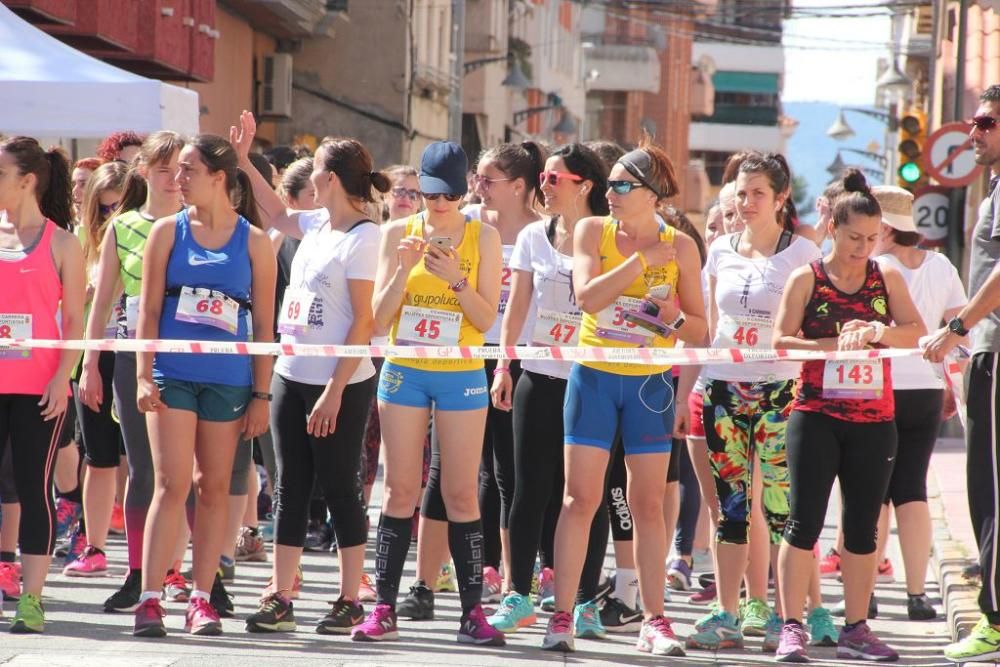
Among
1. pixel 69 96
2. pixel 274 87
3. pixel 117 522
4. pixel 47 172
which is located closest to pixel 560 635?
pixel 47 172

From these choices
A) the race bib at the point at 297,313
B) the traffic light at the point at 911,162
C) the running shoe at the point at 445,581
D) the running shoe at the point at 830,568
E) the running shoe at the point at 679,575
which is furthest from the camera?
the traffic light at the point at 911,162

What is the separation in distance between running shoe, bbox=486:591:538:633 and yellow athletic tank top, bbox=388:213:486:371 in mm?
1049

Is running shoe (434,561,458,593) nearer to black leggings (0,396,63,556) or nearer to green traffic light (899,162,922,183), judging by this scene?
black leggings (0,396,63,556)

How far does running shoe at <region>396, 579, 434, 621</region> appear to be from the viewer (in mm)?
7746

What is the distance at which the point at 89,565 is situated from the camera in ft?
28.4

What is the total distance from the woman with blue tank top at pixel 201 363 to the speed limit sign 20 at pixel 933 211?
14.8 m

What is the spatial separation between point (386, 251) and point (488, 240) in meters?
0.42

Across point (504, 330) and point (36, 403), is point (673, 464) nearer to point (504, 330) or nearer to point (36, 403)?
point (504, 330)

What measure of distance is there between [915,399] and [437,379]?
2575mm

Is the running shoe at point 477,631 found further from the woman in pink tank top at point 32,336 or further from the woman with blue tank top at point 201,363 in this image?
the woman in pink tank top at point 32,336

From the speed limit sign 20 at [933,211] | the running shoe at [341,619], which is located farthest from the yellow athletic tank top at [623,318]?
the speed limit sign 20 at [933,211]

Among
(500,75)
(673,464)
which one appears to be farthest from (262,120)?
(673,464)

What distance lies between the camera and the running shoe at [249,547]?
373 inches

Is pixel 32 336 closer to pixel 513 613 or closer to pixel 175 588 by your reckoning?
pixel 175 588
